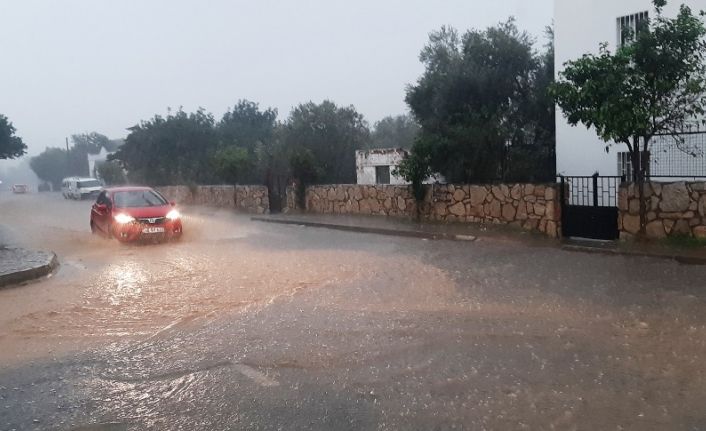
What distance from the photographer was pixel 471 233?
46.5 ft

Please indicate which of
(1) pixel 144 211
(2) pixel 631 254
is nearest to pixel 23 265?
(1) pixel 144 211

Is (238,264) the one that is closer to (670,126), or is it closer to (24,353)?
(24,353)

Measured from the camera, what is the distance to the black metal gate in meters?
12.3

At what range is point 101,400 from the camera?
180 inches

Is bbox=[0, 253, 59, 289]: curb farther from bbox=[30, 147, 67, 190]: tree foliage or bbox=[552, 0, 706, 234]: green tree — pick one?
bbox=[30, 147, 67, 190]: tree foliage

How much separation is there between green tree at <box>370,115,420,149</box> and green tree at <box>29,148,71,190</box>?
57.5 metres

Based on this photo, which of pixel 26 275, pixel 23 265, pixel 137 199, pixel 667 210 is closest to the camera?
pixel 26 275

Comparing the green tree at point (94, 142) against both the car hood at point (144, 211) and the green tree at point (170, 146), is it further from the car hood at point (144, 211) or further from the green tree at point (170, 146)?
the car hood at point (144, 211)

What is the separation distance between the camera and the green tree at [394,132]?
44259 mm

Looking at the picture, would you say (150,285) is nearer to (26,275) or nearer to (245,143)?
(26,275)

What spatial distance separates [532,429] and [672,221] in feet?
30.2

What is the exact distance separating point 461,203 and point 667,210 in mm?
5398

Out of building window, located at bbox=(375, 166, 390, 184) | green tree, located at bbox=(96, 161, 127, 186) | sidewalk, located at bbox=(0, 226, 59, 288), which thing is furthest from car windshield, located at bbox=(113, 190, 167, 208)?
green tree, located at bbox=(96, 161, 127, 186)

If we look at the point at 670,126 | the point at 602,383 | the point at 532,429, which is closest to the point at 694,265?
the point at 670,126
